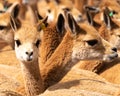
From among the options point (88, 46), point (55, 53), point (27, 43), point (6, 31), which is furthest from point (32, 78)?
point (6, 31)

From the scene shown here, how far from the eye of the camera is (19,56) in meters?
5.48

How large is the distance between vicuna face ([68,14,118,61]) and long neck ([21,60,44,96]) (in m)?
0.64

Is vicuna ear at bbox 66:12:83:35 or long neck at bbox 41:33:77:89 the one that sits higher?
vicuna ear at bbox 66:12:83:35

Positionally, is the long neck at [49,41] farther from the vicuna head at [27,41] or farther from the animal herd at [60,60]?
the vicuna head at [27,41]

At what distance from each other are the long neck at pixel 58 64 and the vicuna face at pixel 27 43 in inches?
16.1

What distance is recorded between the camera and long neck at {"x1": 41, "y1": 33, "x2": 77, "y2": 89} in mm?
5797

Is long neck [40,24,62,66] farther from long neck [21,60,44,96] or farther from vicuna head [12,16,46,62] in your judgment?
long neck [21,60,44,96]

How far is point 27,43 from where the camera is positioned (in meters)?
5.44

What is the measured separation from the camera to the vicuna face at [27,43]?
5305 millimetres

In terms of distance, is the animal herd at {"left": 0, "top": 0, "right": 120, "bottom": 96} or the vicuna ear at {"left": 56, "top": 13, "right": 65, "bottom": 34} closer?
the animal herd at {"left": 0, "top": 0, "right": 120, "bottom": 96}

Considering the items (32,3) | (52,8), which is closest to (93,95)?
(52,8)

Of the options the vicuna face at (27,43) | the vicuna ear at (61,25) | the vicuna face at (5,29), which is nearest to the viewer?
the vicuna face at (27,43)

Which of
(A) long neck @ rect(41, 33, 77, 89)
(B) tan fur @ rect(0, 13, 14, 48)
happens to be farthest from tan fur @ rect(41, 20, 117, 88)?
(B) tan fur @ rect(0, 13, 14, 48)

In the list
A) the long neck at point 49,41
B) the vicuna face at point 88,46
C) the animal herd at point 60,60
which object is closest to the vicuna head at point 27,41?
the animal herd at point 60,60
